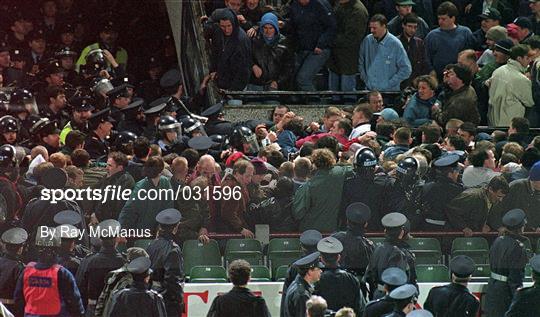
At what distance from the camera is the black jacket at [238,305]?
19.2 meters

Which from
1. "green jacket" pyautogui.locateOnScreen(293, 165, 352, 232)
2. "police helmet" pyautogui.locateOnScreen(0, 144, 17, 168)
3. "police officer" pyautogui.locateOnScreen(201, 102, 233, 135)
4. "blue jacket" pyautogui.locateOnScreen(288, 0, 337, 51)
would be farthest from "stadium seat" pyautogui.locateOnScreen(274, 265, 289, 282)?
"blue jacket" pyautogui.locateOnScreen(288, 0, 337, 51)

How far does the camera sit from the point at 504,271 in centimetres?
2002

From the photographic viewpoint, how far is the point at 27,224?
20281mm

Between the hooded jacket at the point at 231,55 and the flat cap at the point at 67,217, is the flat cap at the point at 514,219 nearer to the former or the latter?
the flat cap at the point at 67,217

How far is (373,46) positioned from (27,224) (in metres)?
5.57

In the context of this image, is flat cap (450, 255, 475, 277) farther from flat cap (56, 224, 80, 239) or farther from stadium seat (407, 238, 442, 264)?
flat cap (56, 224, 80, 239)

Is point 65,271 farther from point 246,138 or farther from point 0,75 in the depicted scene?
point 0,75

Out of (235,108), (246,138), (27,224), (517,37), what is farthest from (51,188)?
(517,37)

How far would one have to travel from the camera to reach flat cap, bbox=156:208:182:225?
66.3ft

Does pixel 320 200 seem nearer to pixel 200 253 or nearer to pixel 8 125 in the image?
pixel 200 253

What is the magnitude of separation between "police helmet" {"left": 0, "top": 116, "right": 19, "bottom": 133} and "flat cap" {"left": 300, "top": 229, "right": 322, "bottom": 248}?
375 centimetres

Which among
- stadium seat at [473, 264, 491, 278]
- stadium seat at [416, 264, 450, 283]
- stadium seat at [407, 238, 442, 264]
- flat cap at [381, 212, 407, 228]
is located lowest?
stadium seat at [473, 264, 491, 278]

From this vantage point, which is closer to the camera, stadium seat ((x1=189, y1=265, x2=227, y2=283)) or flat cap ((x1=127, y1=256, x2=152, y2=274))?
flat cap ((x1=127, y1=256, x2=152, y2=274))

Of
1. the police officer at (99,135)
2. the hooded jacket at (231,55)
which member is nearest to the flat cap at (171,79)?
the hooded jacket at (231,55)
